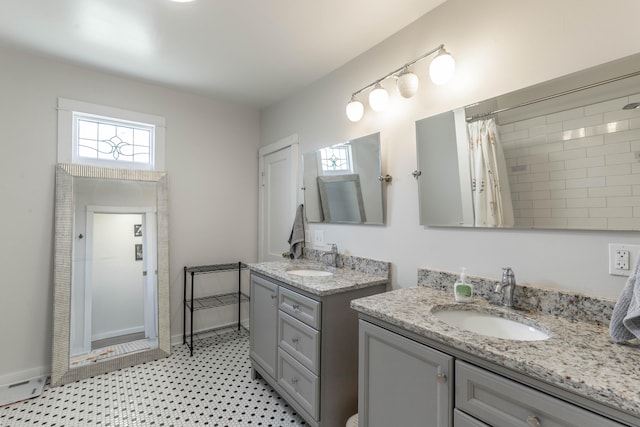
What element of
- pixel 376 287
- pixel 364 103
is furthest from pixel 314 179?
pixel 376 287

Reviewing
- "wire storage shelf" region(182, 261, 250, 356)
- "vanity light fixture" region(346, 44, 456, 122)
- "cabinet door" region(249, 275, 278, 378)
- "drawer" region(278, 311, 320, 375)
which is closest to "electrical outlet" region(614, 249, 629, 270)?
"vanity light fixture" region(346, 44, 456, 122)

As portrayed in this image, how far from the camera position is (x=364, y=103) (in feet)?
7.09

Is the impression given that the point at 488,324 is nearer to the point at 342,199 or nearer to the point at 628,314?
the point at 628,314

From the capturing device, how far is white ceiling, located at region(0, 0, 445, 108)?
1.71 metres

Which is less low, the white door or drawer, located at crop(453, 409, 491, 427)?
the white door

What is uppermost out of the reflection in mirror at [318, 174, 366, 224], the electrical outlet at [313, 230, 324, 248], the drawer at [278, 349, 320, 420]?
the reflection in mirror at [318, 174, 366, 224]

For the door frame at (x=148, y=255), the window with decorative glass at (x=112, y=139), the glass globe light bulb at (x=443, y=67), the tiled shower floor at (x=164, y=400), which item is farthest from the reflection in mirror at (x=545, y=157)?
the window with decorative glass at (x=112, y=139)

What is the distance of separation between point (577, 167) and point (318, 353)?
4.83 feet

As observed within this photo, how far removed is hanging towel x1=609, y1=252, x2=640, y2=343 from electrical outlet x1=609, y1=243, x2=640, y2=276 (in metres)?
0.20

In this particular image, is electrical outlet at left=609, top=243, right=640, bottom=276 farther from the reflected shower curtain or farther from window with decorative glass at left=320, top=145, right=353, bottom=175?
window with decorative glass at left=320, top=145, right=353, bottom=175

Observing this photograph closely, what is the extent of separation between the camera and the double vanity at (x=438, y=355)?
2.58ft

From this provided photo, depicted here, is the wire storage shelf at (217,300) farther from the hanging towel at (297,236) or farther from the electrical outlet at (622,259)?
the electrical outlet at (622,259)

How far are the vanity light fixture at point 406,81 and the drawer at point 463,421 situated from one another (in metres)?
1.47

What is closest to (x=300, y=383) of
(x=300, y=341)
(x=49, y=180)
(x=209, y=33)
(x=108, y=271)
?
(x=300, y=341)
